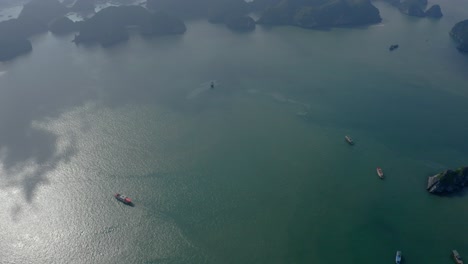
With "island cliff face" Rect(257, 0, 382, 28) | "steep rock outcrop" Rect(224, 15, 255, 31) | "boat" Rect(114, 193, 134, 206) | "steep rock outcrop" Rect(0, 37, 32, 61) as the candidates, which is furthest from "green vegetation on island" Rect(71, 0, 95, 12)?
"boat" Rect(114, 193, 134, 206)

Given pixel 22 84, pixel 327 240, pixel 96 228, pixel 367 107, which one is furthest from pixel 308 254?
pixel 22 84

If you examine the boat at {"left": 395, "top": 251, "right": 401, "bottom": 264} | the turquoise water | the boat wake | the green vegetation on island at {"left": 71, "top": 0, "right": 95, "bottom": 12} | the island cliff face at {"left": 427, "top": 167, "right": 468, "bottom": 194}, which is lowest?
the green vegetation on island at {"left": 71, "top": 0, "right": 95, "bottom": 12}

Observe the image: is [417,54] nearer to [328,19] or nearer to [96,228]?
[328,19]

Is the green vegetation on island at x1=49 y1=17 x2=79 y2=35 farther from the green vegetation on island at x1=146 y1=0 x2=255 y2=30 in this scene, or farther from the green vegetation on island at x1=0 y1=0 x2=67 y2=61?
the green vegetation on island at x1=146 y1=0 x2=255 y2=30

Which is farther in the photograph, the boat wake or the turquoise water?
the boat wake

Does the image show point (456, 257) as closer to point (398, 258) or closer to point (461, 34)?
point (398, 258)

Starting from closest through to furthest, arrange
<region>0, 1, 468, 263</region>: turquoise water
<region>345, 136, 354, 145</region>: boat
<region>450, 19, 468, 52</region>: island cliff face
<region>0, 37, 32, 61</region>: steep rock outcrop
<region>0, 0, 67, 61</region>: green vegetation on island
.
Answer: <region>0, 1, 468, 263</region>: turquoise water
<region>345, 136, 354, 145</region>: boat
<region>450, 19, 468, 52</region>: island cliff face
<region>0, 37, 32, 61</region>: steep rock outcrop
<region>0, 0, 67, 61</region>: green vegetation on island

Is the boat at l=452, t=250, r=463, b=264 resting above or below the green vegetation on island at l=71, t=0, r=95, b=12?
above
